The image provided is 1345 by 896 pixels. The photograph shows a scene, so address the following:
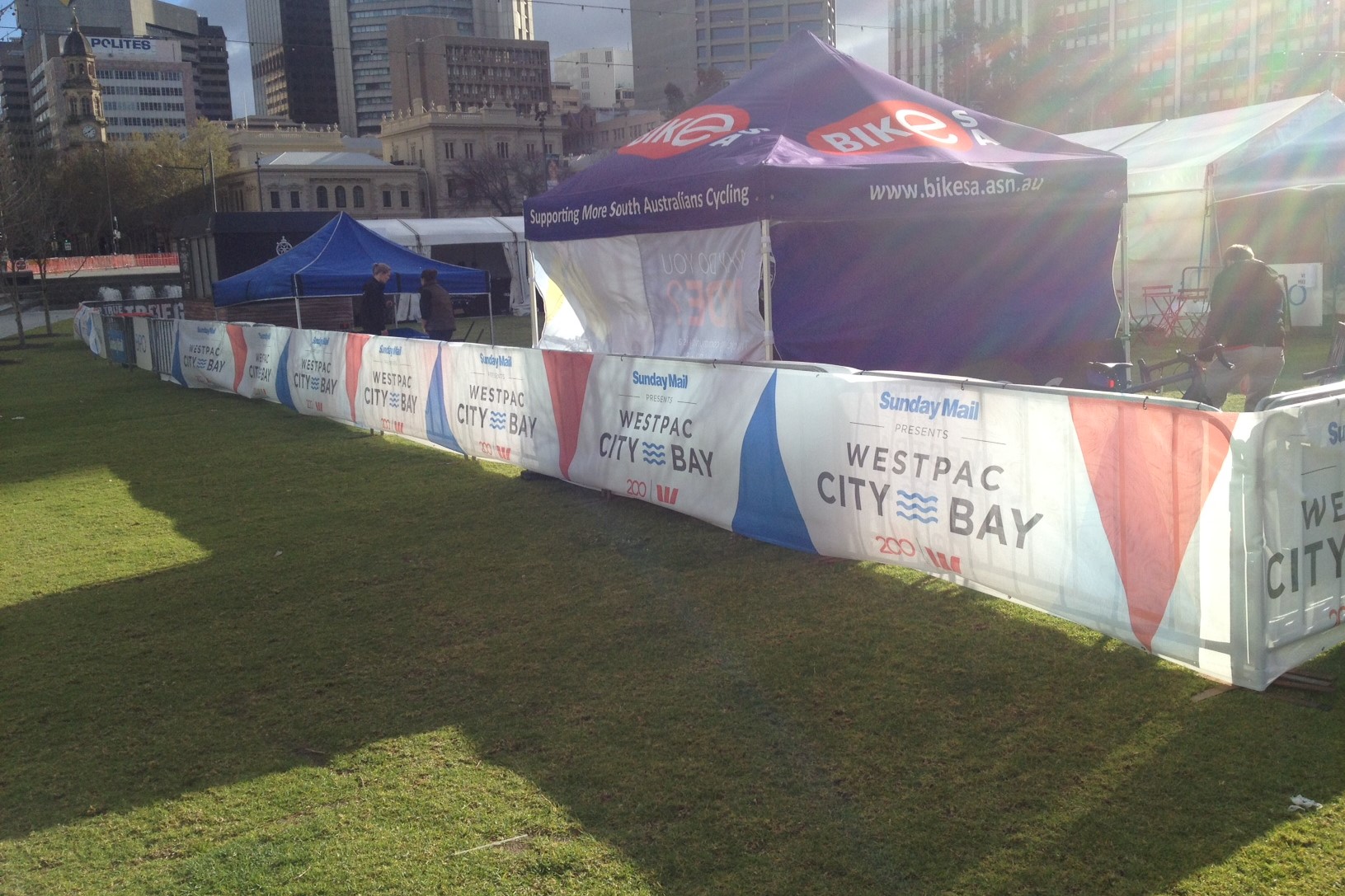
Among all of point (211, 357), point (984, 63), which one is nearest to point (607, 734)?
point (211, 357)

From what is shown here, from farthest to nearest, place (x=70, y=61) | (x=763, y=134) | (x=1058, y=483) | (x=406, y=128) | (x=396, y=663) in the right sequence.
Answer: (x=70, y=61) → (x=406, y=128) → (x=763, y=134) → (x=396, y=663) → (x=1058, y=483)

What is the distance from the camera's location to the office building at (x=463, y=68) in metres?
159

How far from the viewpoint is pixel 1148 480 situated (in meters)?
5.39

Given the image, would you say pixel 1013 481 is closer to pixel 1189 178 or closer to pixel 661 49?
pixel 1189 178

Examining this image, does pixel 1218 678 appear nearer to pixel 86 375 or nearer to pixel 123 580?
pixel 123 580

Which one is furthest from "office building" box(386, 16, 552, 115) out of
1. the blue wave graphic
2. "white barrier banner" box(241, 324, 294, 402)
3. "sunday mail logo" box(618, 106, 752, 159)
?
the blue wave graphic

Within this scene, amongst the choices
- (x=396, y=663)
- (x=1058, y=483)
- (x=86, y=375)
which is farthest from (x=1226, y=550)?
(x=86, y=375)

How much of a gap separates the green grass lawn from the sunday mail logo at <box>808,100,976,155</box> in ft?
12.8

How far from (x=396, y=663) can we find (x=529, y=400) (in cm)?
482

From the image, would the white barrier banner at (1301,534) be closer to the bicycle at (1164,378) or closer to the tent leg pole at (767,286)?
the bicycle at (1164,378)

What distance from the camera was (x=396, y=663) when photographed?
20.7 ft

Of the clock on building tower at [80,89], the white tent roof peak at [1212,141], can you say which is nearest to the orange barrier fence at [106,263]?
the white tent roof peak at [1212,141]

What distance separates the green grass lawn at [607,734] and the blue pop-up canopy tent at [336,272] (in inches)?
488

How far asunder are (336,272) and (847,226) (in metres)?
13.0
